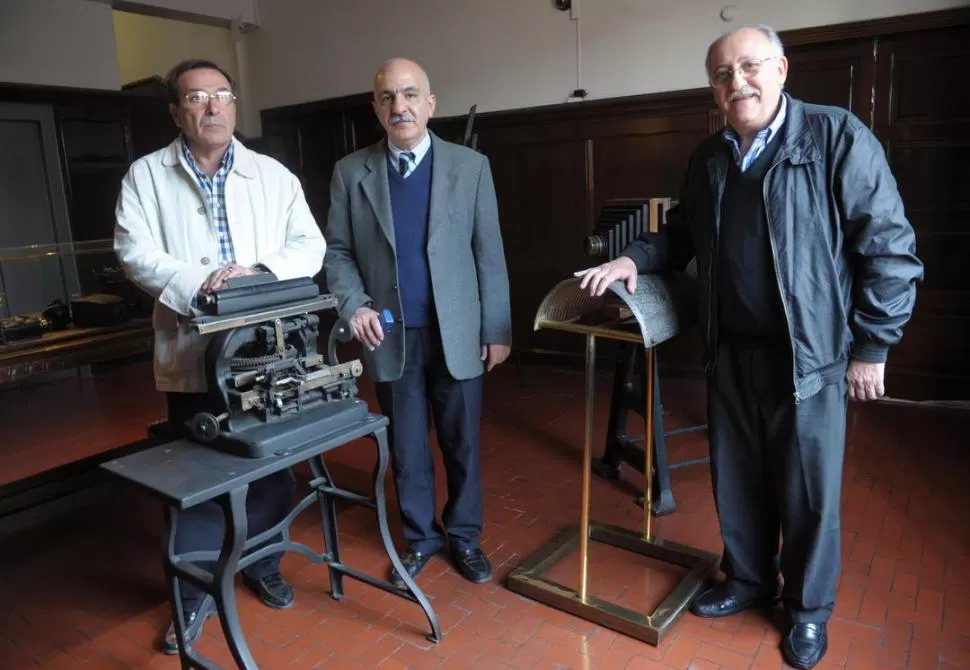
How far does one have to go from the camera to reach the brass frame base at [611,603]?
2.62 meters

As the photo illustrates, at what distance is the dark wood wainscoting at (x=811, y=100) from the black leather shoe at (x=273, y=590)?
12.1 feet

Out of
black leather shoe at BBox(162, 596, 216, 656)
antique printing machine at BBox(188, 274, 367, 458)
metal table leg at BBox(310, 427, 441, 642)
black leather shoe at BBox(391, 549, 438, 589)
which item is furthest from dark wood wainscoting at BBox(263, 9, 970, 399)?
black leather shoe at BBox(162, 596, 216, 656)

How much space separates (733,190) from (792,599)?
140 cm

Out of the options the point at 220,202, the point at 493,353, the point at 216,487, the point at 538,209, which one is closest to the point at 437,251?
the point at 493,353

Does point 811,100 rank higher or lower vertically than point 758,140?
higher

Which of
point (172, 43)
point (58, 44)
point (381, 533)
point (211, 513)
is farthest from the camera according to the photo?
point (172, 43)

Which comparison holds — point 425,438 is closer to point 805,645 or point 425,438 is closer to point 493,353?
point 493,353

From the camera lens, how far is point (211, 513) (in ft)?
9.09

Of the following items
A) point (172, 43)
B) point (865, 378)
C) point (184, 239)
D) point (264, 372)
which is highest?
point (172, 43)

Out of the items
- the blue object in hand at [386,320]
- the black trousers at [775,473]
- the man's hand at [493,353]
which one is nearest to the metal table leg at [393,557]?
the blue object in hand at [386,320]

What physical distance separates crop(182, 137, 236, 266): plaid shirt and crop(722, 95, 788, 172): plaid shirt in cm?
169

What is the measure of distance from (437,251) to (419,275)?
0.12 metres

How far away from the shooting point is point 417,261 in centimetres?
281

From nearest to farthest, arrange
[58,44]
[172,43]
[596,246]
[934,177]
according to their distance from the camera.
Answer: [596,246]
[934,177]
[58,44]
[172,43]
